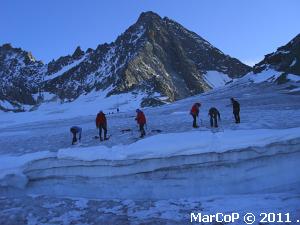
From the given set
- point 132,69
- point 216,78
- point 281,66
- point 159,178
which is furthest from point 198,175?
point 216,78

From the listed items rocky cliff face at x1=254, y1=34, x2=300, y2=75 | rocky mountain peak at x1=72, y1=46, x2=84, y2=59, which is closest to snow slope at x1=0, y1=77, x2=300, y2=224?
rocky cliff face at x1=254, y1=34, x2=300, y2=75

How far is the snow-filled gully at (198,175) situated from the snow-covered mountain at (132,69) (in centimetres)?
8091

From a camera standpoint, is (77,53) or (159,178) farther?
(77,53)

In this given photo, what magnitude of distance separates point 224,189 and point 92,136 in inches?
374

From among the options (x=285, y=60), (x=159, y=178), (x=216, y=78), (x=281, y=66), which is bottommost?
(x=159, y=178)

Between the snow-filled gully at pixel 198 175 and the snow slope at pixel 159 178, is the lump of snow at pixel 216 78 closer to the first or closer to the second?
the snow slope at pixel 159 178

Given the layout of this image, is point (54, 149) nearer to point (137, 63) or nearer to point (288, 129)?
point (288, 129)

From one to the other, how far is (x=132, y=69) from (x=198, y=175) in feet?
329

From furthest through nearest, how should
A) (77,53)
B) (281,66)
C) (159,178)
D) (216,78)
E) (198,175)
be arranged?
(77,53)
(216,78)
(281,66)
(159,178)
(198,175)

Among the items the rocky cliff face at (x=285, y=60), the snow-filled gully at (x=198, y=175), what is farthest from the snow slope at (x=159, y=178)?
the rocky cliff face at (x=285, y=60)

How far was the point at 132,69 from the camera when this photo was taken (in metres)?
118

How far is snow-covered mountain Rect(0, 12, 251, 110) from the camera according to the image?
119 meters

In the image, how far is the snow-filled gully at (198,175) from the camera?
17.9 m

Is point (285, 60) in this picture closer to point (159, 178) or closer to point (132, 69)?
point (132, 69)
